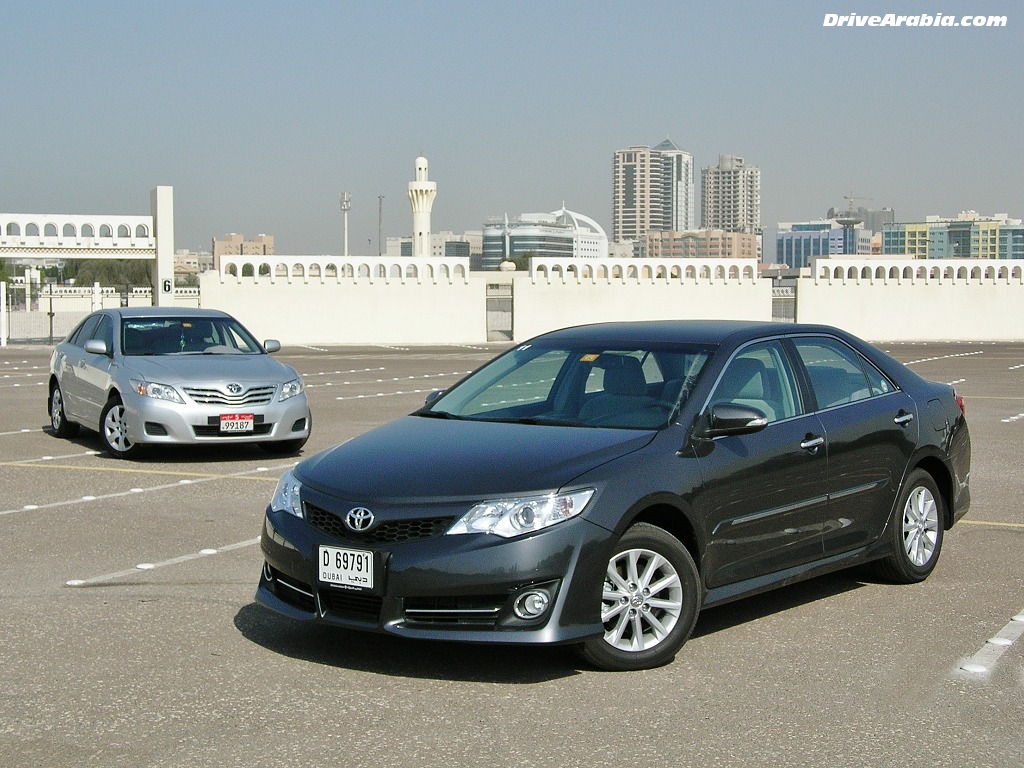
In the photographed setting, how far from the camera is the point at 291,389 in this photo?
12.9 metres

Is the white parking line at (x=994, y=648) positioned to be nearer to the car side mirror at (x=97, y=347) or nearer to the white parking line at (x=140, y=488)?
the white parking line at (x=140, y=488)

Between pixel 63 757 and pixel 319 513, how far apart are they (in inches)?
59.8

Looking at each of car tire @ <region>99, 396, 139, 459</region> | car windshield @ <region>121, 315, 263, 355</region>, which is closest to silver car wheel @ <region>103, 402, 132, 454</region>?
car tire @ <region>99, 396, 139, 459</region>

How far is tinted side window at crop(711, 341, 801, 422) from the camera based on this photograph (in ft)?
21.7

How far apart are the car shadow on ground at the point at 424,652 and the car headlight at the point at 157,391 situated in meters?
5.86

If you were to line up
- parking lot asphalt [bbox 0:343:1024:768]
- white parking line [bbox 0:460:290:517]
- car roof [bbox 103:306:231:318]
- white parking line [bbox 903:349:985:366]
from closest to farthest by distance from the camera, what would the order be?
parking lot asphalt [bbox 0:343:1024:768], white parking line [bbox 0:460:290:517], car roof [bbox 103:306:231:318], white parking line [bbox 903:349:985:366]

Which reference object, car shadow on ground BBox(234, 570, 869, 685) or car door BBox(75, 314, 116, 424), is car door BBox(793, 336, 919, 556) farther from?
car door BBox(75, 314, 116, 424)

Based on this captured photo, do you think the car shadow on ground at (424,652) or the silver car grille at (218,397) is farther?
the silver car grille at (218,397)

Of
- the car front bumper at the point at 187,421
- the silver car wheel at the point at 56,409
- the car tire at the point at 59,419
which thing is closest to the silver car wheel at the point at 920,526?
the car front bumper at the point at 187,421

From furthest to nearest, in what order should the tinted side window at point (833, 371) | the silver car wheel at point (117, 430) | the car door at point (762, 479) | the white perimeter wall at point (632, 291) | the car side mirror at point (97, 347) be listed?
the white perimeter wall at point (632, 291) < the car side mirror at point (97, 347) < the silver car wheel at point (117, 430) < the tinted side window at point (833, 371) < the car door at point (762, 479)

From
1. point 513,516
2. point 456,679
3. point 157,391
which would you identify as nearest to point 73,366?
point 157,391

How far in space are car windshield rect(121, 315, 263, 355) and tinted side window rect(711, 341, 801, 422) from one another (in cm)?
779

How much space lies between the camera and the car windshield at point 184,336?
13.5 metres

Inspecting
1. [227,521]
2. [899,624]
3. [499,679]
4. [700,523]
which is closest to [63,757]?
[499,679]
